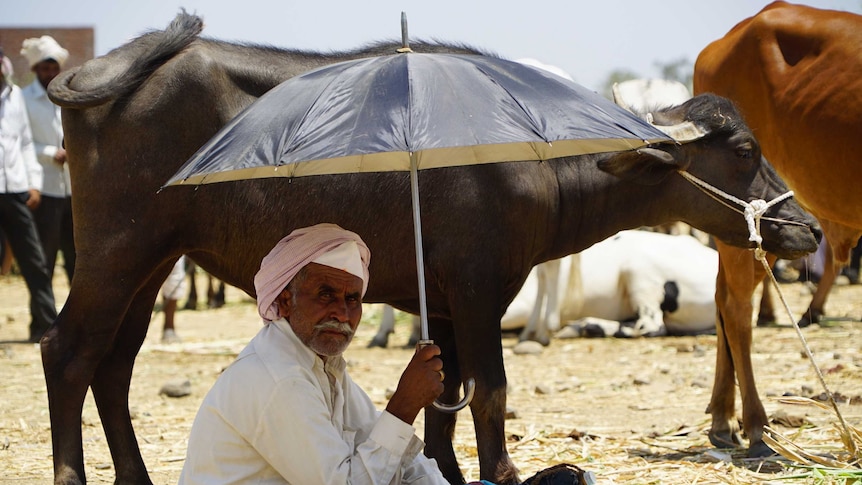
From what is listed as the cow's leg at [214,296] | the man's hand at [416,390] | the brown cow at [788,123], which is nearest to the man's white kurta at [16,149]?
the cow's leg at [214,296]

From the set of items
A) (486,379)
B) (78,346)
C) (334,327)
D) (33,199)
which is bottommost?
(486,379)

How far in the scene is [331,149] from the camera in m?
3.26

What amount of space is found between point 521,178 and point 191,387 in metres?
4.41

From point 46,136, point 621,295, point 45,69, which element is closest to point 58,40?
point 46,136

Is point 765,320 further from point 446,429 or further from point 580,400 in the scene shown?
point 446,429

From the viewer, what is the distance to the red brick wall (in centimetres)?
4056

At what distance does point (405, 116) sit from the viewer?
10.8 ft

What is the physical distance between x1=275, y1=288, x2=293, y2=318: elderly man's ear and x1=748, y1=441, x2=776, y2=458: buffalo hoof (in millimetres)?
3417

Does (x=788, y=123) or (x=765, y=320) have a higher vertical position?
(x=788, y=123)

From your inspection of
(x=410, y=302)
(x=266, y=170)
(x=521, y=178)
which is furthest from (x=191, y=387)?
(x=266, y=170)

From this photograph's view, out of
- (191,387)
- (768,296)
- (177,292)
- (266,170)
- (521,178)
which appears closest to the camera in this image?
(266,170)

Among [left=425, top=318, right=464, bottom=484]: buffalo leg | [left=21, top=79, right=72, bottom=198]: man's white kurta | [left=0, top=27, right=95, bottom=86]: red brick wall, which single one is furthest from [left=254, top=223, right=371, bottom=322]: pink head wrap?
[left=0, top=27, right=95, bottom=86]: red brick wall

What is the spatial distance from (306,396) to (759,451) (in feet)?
11.6

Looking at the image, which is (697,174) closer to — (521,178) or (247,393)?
(521,178)
